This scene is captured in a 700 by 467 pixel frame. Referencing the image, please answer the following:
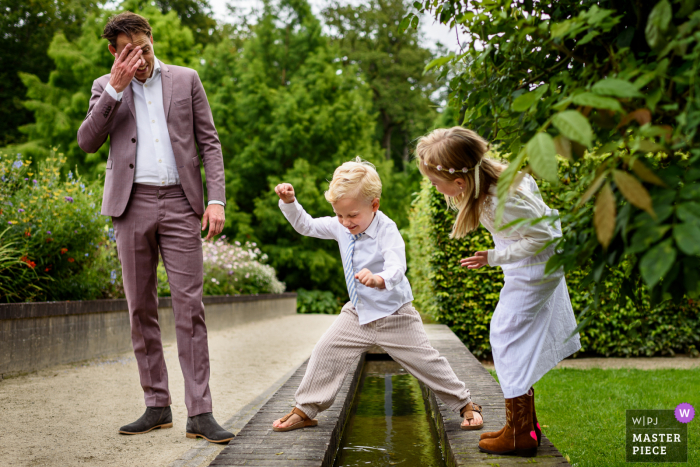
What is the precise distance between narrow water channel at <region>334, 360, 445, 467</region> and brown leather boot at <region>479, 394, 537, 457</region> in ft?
1.86

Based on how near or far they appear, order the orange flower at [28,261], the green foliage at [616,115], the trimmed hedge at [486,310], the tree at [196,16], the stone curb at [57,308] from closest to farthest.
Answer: the green foliage at [616,115]
the stone curb at [57,308]
the orange flower at [28,261]
the trimmed hedge at [486,310]
the tree at [196,16]

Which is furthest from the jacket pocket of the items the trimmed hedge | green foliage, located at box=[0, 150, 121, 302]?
the trimmed hedge

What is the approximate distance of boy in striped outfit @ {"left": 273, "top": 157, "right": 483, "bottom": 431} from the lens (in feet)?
9.48

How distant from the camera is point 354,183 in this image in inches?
117

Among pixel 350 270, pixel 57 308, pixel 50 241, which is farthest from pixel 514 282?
pixel 50 241

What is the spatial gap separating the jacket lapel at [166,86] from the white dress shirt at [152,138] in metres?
0.04

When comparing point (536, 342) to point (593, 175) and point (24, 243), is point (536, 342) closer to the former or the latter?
point (593, 175)

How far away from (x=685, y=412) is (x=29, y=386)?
4.76 meters

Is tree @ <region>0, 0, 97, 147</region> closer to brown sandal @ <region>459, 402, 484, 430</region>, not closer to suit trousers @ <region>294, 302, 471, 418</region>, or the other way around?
suit trousers @ <region>294, 302, 471, 418</region>

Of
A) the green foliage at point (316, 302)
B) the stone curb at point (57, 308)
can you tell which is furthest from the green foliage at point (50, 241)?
the green foliage at point (316, 302)

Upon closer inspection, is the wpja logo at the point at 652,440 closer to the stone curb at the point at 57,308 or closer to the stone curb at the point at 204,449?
the stone curb at the point at 204,449

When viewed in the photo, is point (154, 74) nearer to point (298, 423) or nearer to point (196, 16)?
point (298, 423)

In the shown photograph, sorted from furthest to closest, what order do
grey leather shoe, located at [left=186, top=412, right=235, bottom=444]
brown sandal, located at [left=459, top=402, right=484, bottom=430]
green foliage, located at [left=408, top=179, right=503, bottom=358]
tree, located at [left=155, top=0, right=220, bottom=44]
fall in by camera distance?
tree, located at [left=155, top=0, right=220, bottom=44] < green foliage, located at [left=408, top=179, right=503, bottom=358] < grey leather shoe, located at [left=186, top=412, right=235, bottom=444] < brown sandal, located at [left=459, top=402, right=484, bottom=430]

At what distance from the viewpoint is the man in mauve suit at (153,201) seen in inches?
122
